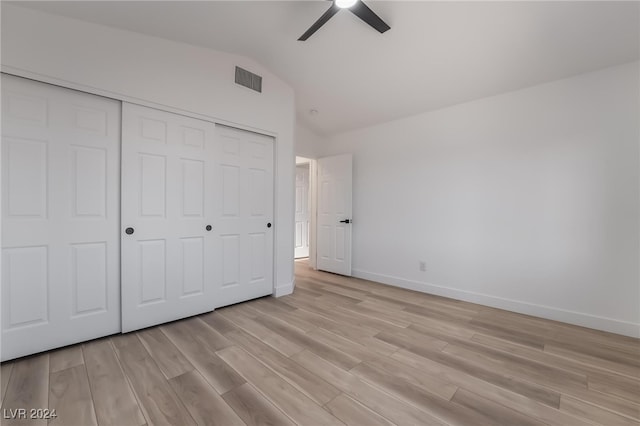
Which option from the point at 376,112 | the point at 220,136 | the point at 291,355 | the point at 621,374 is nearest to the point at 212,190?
the point at 220,136

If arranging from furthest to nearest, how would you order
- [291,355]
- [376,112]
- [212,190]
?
1. [376,112]
2. [212,190]
3. [291,355]

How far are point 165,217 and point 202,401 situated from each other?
1681mm

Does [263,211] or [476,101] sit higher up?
[476,101]

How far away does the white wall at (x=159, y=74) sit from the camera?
1.92m

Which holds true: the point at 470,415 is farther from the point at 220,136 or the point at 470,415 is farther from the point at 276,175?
Answer: the point at 220,136

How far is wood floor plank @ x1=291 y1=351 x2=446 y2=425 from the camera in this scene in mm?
1420

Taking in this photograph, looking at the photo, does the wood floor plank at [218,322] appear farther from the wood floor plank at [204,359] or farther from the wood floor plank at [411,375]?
the wood floor plank at [411,375]

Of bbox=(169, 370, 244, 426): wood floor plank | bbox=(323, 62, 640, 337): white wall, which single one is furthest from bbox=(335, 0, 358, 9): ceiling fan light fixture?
bbox=(169, 370, 244, 426): wood floor plank

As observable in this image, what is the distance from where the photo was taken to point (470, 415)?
145 cm

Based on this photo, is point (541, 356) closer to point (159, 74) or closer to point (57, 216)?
point (57, 216)

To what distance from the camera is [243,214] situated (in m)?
3.13

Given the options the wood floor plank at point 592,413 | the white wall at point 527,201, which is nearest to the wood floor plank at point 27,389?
the wood floor plank at point 592,413

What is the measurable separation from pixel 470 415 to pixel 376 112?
3577 mm

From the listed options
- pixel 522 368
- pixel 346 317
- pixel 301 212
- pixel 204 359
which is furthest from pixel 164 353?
pixel 301 212
